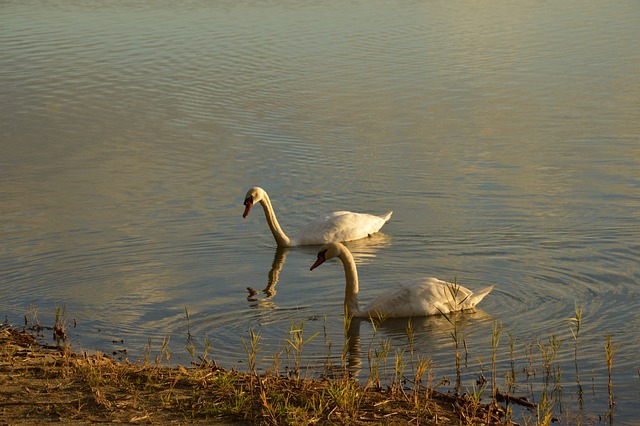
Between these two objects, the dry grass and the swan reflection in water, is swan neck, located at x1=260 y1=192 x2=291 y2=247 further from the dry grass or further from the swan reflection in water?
the dry grass

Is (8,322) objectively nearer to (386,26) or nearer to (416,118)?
(416,118)

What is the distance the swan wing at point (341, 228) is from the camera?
12.9 metres

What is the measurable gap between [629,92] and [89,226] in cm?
1122

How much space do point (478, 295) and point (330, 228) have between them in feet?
10.5

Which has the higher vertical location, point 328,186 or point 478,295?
point 328,186

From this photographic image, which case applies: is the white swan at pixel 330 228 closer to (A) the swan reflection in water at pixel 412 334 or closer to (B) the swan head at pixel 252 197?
(B) the swan head at pixel 252 197

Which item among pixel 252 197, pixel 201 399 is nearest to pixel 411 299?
pixel 201 399

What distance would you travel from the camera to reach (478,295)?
10047mm

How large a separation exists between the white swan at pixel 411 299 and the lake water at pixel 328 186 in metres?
0.17

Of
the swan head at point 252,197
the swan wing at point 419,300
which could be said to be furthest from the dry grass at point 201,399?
the swan head at point 252,197

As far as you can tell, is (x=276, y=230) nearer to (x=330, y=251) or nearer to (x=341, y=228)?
(x=341, y=228)

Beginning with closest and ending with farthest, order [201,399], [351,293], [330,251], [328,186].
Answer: [201,399] < [351,293] < [330,251] < [328,186]

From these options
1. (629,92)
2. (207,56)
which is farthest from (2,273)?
(207,56)

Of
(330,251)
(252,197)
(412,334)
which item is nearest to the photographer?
(412,334)
